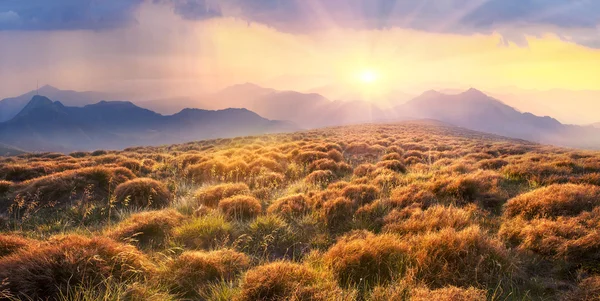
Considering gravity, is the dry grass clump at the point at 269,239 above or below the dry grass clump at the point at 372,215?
below

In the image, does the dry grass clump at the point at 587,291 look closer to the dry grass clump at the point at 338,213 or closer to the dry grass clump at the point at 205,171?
the dry grass clump at the point at 338,213

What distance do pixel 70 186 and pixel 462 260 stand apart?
1019cm

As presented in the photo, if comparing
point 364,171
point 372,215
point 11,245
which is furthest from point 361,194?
point 11,245

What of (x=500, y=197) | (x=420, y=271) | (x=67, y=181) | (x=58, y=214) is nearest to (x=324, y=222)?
(x=420, y=271)

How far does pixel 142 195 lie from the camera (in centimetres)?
793

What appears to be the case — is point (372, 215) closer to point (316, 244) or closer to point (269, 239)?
point (316, 244)

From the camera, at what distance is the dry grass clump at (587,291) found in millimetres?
3114

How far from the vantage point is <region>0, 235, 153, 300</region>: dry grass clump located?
3025 mm

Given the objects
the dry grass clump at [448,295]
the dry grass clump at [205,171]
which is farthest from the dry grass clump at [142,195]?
the dry grass clump at [448,295]

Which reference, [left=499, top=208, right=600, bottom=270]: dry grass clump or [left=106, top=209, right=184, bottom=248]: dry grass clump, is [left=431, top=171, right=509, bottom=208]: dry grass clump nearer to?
[left=499, top=208, right=600, bottom=270]: dry grass clump

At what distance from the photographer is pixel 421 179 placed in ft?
31.9

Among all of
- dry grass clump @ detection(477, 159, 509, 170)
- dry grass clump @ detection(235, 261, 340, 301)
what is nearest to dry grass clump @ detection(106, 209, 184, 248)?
dry grass clump @ detection(235, 261, 340, 301)

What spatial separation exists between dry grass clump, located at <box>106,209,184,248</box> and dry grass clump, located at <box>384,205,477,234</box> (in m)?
4.19

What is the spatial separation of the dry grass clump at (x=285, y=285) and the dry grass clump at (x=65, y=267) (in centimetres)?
146
